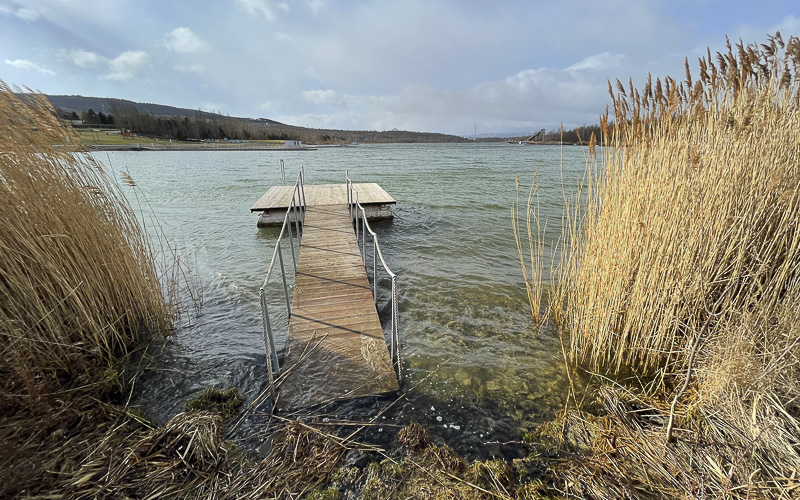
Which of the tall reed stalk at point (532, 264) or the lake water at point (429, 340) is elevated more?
the tall reed stalk at point (532, 264)

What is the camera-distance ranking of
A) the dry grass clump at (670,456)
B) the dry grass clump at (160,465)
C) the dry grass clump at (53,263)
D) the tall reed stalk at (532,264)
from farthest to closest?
the tall reed stalk at (532,264) < the dry grass clump at (53,263) < the dry grass clump at (160,465) < the dry grass clump at (670,456)

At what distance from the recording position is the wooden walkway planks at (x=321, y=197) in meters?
10.4

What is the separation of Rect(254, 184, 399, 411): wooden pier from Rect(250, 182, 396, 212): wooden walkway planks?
4.14m

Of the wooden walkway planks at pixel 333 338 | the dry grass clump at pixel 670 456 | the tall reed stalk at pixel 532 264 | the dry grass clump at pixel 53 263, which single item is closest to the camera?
the dry grass clump at pixel 670 456

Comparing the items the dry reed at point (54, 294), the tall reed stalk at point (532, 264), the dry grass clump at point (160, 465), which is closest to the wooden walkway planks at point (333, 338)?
the dry grass clump at point (160, 465)

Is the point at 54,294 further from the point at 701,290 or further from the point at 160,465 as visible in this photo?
the point at 701,290

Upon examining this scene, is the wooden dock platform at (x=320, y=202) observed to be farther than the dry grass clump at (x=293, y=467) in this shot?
Yes

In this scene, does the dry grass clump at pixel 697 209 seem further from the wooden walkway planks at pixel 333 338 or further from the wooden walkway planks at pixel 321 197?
the wooden walkway planks at pixel 321 197

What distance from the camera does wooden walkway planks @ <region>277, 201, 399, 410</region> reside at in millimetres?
3520

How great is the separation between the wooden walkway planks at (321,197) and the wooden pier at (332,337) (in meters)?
4.14

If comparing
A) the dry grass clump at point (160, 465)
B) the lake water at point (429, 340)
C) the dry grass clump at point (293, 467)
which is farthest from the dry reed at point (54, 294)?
the dry grass clump at point (293, 467)

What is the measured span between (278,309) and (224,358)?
1.52 metres

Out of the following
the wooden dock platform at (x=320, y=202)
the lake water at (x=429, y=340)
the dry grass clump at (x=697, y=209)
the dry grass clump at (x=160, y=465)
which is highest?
the dry grass clump at (x=697, y=209)

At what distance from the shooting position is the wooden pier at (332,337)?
352cm
